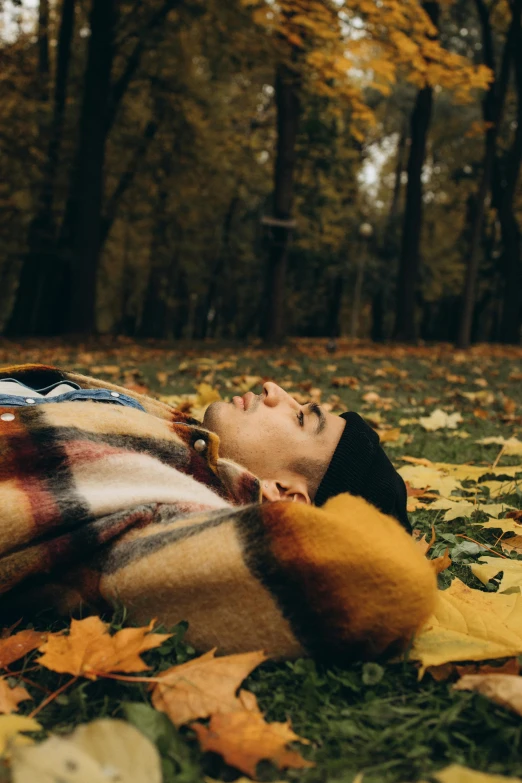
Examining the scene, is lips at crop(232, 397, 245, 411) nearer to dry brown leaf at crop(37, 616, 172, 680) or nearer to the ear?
the ear

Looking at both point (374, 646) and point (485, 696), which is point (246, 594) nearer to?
point (374, 646)

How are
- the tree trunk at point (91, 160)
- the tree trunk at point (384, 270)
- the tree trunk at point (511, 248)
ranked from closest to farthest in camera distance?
the tree trunk at point (91, 160), the tree trunk at point (511, 248), the tree trunk at point (384, 270)

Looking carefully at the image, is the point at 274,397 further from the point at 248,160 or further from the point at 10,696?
the point at 248,160

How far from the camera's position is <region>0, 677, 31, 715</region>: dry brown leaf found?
4.11ft

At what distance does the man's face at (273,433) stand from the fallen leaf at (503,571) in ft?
1.77

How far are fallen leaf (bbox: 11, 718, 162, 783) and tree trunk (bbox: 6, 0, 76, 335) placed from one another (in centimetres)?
1348

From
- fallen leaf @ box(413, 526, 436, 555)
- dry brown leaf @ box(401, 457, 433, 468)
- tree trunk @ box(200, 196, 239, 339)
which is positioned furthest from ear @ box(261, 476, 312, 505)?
tree trunk @ box(200, 196, 239, 339)

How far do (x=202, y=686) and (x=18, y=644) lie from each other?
46 centimetres

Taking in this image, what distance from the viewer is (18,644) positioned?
1.46 m

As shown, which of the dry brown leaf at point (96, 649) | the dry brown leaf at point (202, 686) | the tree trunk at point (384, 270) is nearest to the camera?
the dry brown leaf at point (202, 686)

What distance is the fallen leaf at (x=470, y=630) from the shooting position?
1.40 m

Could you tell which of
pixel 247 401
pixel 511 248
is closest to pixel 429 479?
pixel 247 401

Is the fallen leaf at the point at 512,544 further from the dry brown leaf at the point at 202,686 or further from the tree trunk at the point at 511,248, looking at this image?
the tree trunk at the point at 511,248

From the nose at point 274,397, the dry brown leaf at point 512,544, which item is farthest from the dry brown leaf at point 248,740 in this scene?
the dry brown leaf at point 512,544
